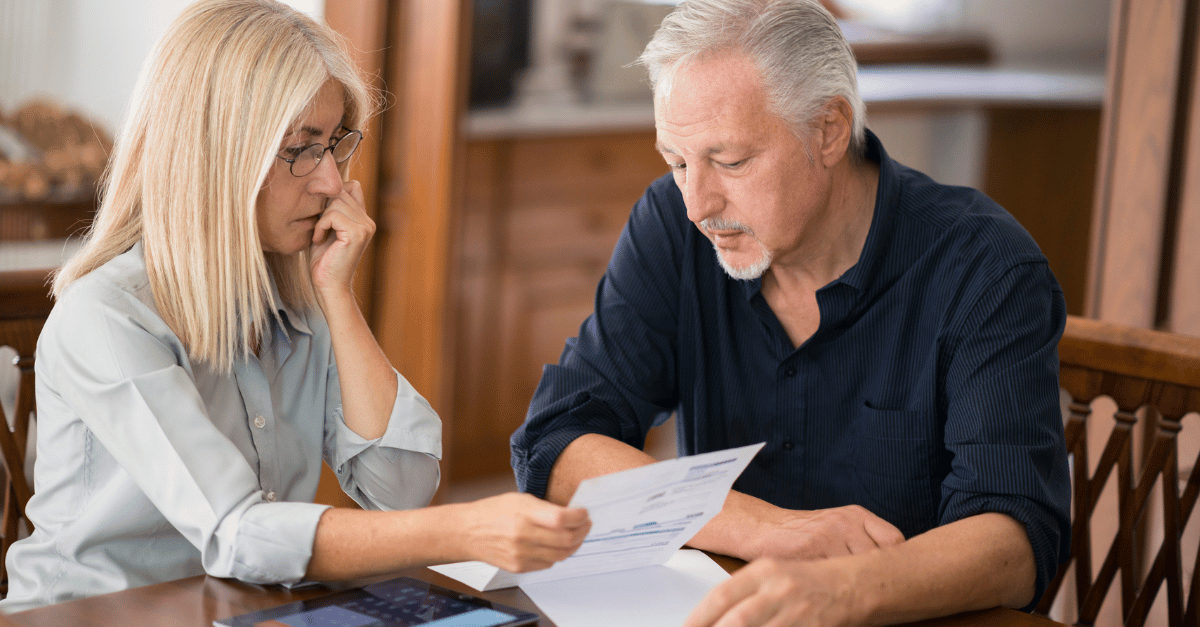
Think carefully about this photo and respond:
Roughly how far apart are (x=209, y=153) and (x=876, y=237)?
802mm

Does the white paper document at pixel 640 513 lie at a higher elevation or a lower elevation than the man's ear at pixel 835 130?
lower

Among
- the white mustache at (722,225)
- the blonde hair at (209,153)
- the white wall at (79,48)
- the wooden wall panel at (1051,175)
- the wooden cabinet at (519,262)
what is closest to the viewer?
the blonde hair at (209,153)

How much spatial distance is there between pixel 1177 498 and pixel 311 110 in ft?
3.81

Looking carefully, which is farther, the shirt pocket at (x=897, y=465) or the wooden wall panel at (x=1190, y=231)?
the wooden wall panel at (x=1190, y=231)

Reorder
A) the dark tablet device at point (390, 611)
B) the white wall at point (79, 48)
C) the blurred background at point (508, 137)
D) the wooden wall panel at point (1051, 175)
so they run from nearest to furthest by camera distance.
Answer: the dark tablet device at point (390, 611)
the white wall at point (79, 48)
the blurred background at point (508, 137)
the wooden wall panel at point (1051, 175)

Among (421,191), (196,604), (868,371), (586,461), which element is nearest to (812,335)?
(868,371)

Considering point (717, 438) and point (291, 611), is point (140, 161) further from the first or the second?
point (717, 438)

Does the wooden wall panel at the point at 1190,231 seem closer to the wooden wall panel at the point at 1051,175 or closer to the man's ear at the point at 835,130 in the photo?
the man's ear at the point at 835,130

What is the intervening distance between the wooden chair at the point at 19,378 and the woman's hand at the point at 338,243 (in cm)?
39

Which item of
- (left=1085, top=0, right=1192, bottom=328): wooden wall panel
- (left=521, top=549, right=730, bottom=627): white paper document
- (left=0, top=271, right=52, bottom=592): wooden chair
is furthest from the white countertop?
(left=521, top=549, right=730, bottom=627): white paper document

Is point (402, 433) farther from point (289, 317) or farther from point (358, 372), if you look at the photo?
point (289, 317)

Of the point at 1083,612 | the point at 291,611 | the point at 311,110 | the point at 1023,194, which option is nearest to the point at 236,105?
the point at 311,110

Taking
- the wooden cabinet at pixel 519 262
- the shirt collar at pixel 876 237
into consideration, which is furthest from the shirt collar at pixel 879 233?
the wooden cabinet at pixel 519 262

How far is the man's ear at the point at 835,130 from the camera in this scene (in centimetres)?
141
